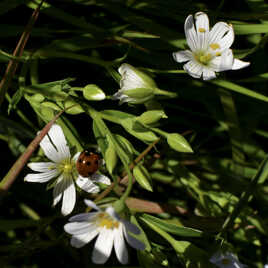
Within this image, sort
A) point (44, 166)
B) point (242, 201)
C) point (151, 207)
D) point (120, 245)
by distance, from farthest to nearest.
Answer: point (151, 207) → point (242, 201) → point (44, 166) → point (120, 245)

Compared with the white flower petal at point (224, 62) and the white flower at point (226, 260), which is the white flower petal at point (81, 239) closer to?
the white flower at point (226, 260)

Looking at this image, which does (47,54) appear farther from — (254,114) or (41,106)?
(254,114)

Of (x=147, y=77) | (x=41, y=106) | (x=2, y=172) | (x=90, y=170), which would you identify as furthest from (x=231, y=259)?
(x=2, y=172)

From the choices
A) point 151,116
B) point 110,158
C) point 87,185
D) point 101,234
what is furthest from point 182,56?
point 101,234

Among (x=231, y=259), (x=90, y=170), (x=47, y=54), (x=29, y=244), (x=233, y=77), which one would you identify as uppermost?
(x=233, y=77)

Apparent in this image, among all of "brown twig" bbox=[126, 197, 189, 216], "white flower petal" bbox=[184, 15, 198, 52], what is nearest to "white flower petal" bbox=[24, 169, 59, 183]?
"brown twig" bbox=[126, 197, 189, 216]

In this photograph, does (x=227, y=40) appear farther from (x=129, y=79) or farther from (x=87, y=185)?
(x=87, y=185)
